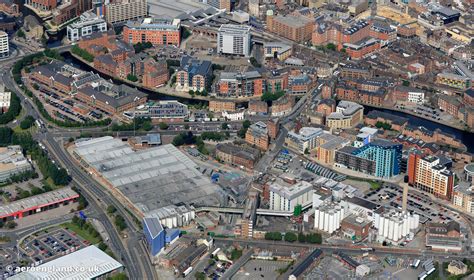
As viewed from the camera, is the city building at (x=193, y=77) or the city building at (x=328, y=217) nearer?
the city building at (x=328, y=217)

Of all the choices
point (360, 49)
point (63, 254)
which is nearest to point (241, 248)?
point (63, 254)

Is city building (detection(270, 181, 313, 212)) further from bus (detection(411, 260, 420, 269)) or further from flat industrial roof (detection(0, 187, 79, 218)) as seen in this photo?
flat industrial roof (detection(0, 187, 79, 218))

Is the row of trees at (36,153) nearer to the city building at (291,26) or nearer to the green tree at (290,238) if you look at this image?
the green tree at (290,238)

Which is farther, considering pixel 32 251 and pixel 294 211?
pixel 294 211

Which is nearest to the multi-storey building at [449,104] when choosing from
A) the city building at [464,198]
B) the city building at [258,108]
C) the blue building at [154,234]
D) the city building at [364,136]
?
the city building at [364,136]

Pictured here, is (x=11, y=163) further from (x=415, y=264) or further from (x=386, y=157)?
(x=415, y=264)

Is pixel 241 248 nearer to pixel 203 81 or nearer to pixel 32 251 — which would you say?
pixel 32 251
